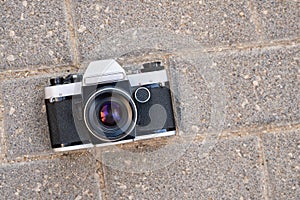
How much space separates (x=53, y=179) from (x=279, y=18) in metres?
0.66

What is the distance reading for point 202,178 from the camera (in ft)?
3.65

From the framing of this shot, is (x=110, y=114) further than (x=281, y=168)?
No

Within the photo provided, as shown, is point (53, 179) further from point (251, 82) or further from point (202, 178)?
point (251, 82)

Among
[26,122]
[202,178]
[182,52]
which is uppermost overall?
[182,52]

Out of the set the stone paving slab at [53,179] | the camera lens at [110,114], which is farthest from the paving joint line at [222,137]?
the camera lens at [110,114]

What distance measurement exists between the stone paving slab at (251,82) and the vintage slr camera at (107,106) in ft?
0.42

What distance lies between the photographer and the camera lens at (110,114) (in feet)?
3.23

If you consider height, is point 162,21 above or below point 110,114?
above

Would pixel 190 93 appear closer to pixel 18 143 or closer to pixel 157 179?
pixel 157 179

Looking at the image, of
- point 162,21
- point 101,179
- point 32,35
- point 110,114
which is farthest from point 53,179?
point 162,21

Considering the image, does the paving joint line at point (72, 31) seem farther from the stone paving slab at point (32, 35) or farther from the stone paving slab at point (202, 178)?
the stone paving slab at point (202, 178)

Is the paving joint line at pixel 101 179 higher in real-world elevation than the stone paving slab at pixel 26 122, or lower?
lower

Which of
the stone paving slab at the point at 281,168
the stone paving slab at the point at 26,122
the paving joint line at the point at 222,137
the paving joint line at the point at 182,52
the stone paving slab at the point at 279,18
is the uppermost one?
the stone paving slab at the point at 279,18

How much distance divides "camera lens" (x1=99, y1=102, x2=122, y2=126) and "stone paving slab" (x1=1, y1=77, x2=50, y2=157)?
7.3 inches
